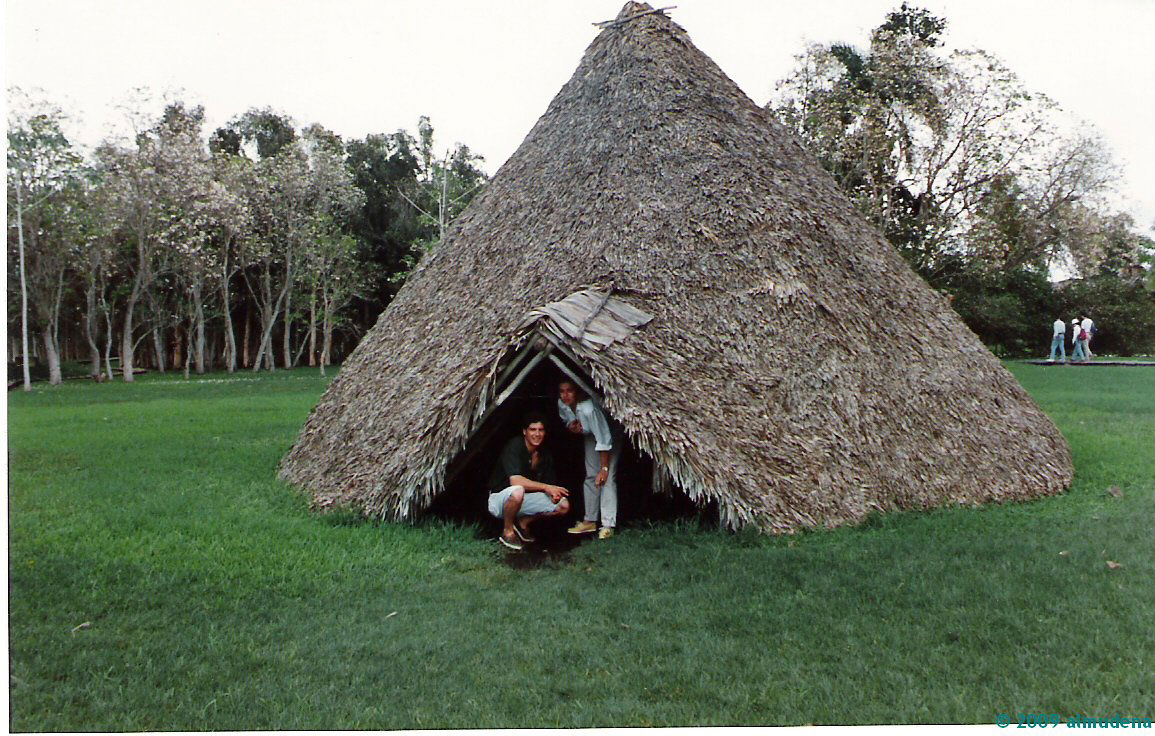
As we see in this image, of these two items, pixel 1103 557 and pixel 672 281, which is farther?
pixel 672 281

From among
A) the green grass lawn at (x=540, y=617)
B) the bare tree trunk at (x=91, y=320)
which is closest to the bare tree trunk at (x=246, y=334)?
the bare tree trunk at (x=91, y=320)

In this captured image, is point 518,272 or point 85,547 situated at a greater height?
point 518,272

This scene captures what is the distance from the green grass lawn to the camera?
3.74 m

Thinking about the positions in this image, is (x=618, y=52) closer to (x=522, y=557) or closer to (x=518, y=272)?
(x=518, y=272)

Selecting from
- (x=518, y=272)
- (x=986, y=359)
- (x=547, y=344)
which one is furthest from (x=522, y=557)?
(x=986, y=359)

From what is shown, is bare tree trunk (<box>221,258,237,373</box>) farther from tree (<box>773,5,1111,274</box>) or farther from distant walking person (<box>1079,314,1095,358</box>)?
distant walking person (<box>1079,314,1095,358</box>)

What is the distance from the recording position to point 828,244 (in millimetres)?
7246

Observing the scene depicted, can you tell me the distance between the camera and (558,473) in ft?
23.6

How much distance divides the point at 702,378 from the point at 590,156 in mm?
2536

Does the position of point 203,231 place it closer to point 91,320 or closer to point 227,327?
point 91,320

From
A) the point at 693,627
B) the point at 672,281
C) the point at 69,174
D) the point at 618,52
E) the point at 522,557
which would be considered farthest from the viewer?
the point at 618,52

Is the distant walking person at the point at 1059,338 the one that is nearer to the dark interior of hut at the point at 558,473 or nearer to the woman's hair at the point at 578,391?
the dark interior of hut at the point at 558,473

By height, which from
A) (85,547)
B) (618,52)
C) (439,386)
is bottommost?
(85,547)

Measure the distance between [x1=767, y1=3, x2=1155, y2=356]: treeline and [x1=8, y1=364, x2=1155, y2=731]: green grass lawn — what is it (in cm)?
188
